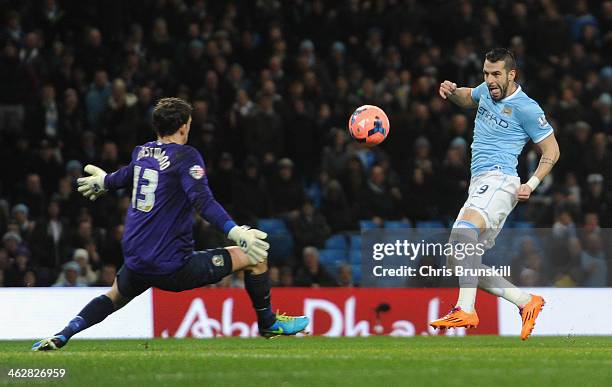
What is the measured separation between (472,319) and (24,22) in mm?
10957

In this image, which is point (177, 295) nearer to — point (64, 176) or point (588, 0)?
point (64, 176)

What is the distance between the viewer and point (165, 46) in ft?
63.8

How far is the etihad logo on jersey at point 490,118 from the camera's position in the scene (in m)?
11.3

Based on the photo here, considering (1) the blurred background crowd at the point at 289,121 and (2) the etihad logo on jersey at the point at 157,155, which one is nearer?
(2) the etihad logo on jersey at the point at 157,155

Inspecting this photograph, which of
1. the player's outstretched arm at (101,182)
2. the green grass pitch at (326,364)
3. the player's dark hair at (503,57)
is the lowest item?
the green grass pitch at (326,364)

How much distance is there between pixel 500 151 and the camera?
443 inches

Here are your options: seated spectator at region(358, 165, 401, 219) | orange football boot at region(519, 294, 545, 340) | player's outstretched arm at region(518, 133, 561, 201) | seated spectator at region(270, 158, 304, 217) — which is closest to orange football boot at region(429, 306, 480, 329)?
orange football boot at region(519, 294, 545, 340)

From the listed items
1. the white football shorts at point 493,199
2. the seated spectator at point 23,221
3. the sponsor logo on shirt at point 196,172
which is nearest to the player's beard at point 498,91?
the white football shorts at point 493,199

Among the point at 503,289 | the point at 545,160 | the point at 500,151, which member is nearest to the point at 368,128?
the point at 500,151

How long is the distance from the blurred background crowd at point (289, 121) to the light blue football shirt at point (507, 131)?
14.3 ft

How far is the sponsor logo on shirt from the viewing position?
30.4 feet

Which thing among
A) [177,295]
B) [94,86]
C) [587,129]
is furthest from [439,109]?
[177,295]

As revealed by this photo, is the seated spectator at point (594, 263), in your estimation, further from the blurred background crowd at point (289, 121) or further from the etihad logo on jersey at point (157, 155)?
the etihad logo on jersey at point (157, 155)

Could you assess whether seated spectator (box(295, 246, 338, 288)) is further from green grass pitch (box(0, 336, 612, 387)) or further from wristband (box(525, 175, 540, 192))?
wristband (box(525, 175, 540, 192))
